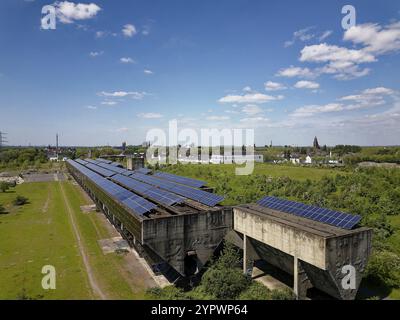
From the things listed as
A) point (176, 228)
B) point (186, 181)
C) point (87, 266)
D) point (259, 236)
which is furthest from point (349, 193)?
point (87, 266)

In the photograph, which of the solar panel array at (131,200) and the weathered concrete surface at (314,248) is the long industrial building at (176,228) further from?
the weathered concrete surface at (314,248)

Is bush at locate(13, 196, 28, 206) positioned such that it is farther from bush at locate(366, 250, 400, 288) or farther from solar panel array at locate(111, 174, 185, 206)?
bush at locate(366, 250, 400, 288)

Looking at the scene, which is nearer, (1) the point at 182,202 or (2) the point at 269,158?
(1) the point at 182,202

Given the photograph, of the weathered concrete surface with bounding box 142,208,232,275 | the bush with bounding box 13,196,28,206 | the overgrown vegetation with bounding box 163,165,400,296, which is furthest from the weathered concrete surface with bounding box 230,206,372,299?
the bush with bounding box 13,196,28,206
